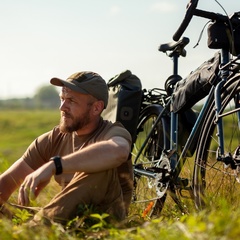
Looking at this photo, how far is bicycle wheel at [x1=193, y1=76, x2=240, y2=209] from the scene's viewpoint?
4.73m

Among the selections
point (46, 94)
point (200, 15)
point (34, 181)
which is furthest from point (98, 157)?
point (46, 94)

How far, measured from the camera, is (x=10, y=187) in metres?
5.01

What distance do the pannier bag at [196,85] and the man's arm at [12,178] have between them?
1.23m

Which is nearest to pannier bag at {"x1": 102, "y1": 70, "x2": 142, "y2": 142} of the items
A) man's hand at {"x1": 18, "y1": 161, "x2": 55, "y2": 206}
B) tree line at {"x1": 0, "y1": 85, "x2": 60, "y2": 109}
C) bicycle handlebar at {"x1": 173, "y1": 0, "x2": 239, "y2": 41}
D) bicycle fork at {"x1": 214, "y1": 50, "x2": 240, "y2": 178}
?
bicycle handlebar at {"x1": 173, "y1": 0, "x2": 239, "y2": 41}

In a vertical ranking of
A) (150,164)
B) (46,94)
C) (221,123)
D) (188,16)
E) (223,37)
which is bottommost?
(46,94)

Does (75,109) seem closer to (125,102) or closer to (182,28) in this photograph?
(182,28)

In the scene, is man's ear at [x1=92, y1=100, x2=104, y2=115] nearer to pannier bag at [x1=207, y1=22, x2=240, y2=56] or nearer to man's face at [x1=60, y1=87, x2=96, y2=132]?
man's face at [x1=60, y1=87, x2=96, y2=132]

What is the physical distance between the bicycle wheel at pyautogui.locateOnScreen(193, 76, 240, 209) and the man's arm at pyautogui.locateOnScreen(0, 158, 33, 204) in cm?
111

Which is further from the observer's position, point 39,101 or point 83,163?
point 39,101

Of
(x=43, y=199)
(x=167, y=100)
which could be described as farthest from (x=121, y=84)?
(x=43, y=199)

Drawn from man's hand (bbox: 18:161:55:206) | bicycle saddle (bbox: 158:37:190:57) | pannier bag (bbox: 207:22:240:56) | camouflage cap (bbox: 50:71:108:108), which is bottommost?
man's hand (bbox: 18:161:55:206)

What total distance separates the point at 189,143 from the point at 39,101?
404ft

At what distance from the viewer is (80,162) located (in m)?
4.38

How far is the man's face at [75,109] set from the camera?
4.90 meters
